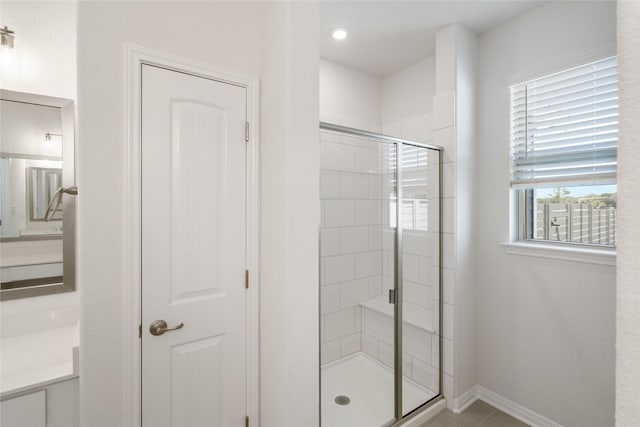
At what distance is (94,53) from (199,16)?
477 millimetres

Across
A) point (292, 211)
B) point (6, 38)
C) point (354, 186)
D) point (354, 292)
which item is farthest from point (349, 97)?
point (6, 38)

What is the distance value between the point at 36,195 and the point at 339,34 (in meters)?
2.12

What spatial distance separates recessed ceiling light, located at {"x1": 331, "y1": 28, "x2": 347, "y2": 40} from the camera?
7.43ft

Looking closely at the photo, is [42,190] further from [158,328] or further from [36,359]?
[158,328]

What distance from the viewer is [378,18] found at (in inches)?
83.8

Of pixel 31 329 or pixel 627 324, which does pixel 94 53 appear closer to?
pixel 31 329

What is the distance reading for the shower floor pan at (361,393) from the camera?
2.07 metres

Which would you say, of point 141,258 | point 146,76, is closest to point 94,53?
point 146,76

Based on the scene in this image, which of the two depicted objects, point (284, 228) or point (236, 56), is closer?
point (284, 228)

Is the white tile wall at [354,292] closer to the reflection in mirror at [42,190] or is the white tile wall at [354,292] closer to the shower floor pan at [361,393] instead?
the shower floor pan at [361,393]

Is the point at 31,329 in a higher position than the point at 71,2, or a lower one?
lower

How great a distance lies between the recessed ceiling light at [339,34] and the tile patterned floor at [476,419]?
2.81 metres

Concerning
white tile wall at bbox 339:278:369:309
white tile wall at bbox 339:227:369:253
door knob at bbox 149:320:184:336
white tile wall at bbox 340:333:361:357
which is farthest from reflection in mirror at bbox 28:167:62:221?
white tile wall at bbox 340:333:361:357

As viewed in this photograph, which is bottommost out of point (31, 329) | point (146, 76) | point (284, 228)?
point (31, 329)
